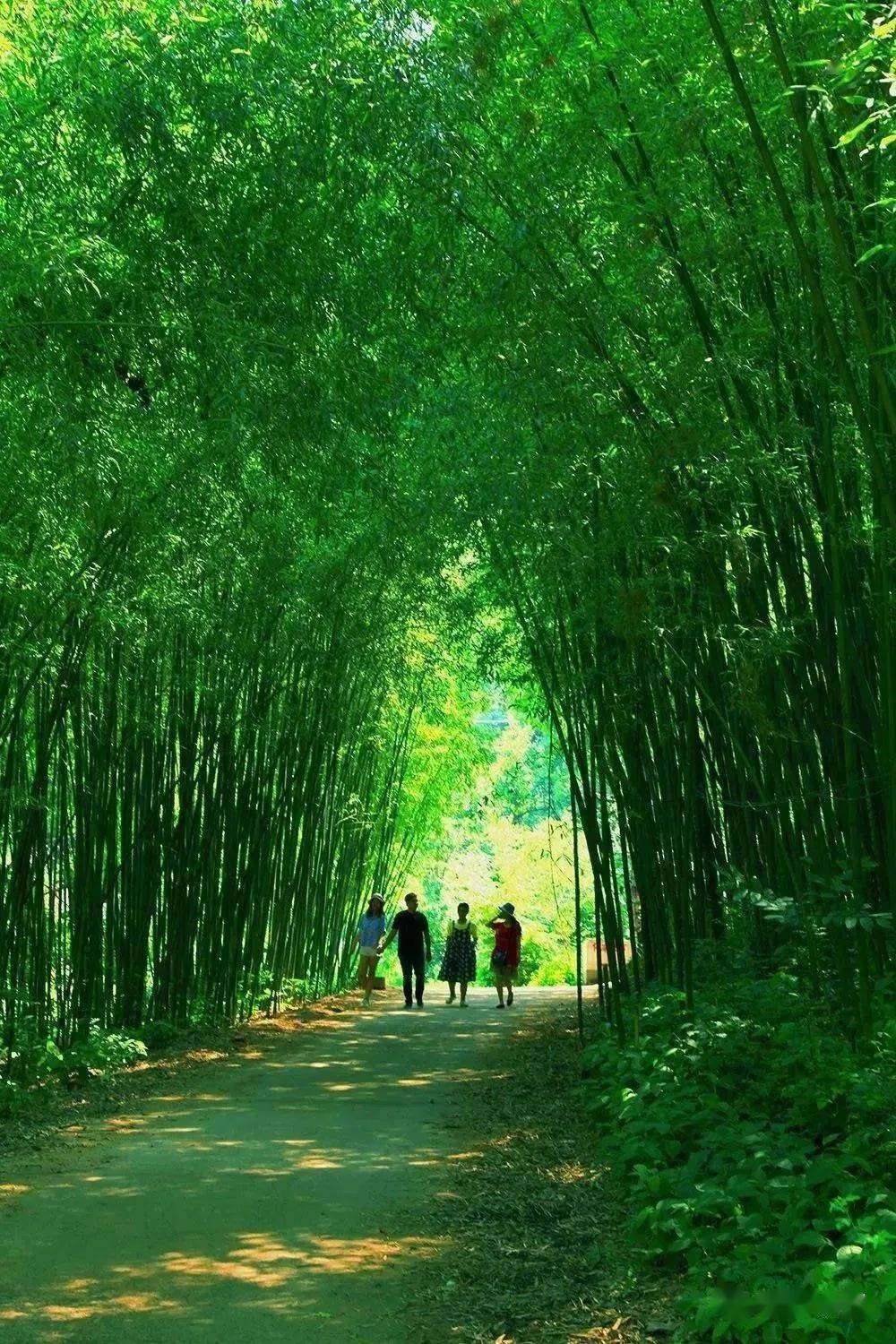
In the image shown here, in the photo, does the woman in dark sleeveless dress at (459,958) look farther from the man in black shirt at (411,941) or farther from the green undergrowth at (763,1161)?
the green undergrowth at (763,1161)

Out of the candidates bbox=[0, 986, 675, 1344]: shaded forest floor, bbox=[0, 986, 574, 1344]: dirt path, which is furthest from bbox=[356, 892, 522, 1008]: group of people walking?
bbox=[0, 986, 574, 1344]: dirt path

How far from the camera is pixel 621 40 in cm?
458

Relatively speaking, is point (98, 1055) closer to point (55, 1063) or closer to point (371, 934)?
point (55, 1063)

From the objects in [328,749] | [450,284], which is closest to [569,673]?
[450,284]

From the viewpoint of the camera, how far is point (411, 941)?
36.5 feet

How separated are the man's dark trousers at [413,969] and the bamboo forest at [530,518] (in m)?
4.04

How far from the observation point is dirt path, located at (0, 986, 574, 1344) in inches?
125

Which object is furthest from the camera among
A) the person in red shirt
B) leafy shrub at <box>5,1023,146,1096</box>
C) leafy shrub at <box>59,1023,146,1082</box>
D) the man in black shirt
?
the person in red shirt

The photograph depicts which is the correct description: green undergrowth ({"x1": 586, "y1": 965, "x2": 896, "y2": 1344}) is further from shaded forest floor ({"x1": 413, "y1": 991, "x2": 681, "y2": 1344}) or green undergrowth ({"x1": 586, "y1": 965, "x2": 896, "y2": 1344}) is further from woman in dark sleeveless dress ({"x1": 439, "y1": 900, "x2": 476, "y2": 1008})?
woman in dark sleeveless dress ({"x1": 439, "y1": 900, "x2": 476, "y2": 1008})

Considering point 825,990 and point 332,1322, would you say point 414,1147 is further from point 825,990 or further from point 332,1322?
point 332,1322

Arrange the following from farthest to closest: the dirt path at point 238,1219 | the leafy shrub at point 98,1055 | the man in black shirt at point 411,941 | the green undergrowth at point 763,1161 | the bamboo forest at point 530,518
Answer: the man in black shirt at point 411,941, the leafy shrub at point 98,1055, the bamboo forest at point 530,518, the dirt path at point 238,1219, the green undergrowth at point 763,1161

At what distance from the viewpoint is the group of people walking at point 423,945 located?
1107 cm

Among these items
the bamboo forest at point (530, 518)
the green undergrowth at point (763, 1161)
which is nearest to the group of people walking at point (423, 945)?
the bamboo forest at point (530, 518)

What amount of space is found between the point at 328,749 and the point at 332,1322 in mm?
7891
